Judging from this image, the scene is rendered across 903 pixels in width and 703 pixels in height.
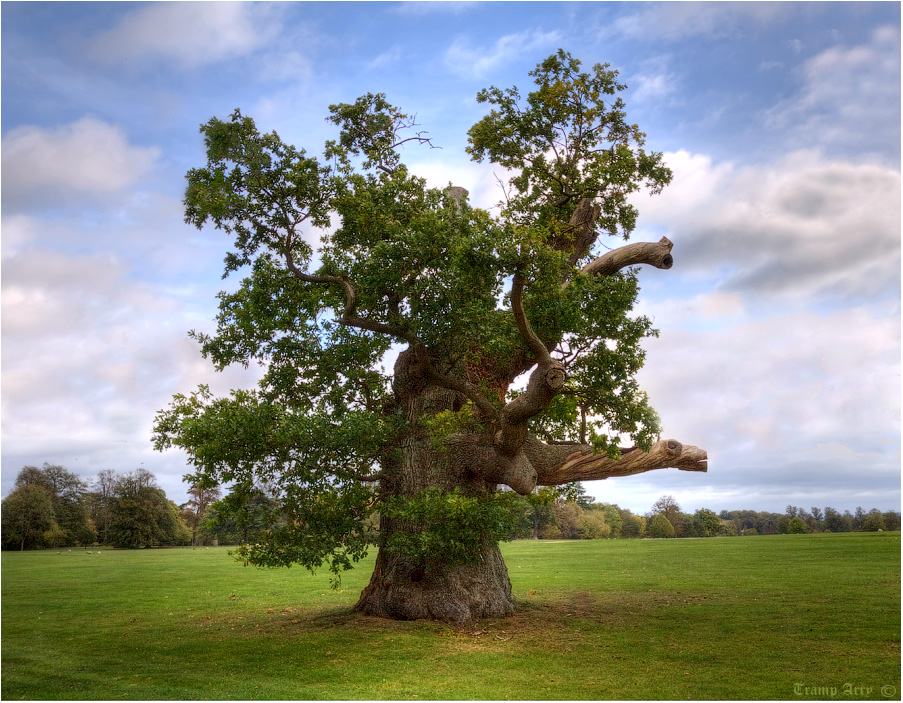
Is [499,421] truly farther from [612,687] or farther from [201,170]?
[201,170]

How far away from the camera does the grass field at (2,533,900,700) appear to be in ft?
37.2

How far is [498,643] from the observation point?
1495 centimetres

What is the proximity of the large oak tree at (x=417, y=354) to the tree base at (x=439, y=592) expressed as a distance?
5 centimetres

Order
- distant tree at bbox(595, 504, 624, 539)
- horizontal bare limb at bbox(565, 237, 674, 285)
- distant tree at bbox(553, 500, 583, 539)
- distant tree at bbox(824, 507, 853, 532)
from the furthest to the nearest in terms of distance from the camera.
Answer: distant tree at bbox(595, 504, 624, 539) < distant tree at bbox(553, 500, 583, 539) < distant tree at bbox(824, 507, 853, 532) < horizontal bare limb at bbox(565, 237, 674, 285)

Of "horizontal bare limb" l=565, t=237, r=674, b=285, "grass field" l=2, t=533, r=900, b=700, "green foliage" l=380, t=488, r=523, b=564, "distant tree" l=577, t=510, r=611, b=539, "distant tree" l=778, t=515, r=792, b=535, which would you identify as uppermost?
"horizontal bare limb" l=565, t=237, r=674, b=285

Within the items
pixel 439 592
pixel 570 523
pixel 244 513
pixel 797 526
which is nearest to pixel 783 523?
pixel 797 526

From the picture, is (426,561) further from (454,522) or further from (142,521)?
(142,521)

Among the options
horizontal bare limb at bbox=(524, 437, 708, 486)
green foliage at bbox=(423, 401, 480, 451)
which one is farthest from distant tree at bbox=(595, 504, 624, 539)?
Result: green foliage at bbox=(423, 401, 480, 451)

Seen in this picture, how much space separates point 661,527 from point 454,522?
59456 millimetres

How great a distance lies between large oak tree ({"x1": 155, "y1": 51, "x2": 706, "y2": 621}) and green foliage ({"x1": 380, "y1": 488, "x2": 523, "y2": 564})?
6 centimetres

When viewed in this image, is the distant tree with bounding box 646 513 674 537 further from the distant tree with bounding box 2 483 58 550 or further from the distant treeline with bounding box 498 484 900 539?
the distant tree with bounding box 2 483 58 550

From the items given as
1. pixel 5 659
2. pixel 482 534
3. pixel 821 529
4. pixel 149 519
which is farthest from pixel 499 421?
pixel 149 519

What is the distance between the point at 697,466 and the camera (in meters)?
20.1

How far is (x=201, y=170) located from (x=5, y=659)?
1167 centimetres
